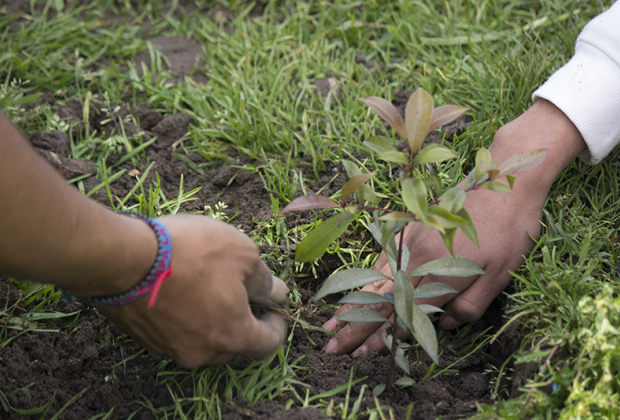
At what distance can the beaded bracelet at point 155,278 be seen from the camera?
1.33m

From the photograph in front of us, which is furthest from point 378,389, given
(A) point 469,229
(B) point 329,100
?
(B) point 329,100

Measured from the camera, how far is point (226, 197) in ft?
7.86

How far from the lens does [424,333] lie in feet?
5.05

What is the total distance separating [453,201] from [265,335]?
0.71 meters

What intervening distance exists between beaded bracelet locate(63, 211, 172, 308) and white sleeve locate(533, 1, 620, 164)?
157 cm

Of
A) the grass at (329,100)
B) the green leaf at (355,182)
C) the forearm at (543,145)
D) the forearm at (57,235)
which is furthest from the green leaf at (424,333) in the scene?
the forearm at (57,235)

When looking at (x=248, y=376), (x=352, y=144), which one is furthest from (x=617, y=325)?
(x=352, y=144)

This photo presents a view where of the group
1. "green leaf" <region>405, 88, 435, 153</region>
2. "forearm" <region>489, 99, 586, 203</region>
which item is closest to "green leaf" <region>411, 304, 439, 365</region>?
"green leaf" <region>405, 88, 435, 153</region>

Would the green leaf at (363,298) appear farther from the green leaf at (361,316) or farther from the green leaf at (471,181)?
the green leaf at (471,181)

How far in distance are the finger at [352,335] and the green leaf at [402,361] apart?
176mm

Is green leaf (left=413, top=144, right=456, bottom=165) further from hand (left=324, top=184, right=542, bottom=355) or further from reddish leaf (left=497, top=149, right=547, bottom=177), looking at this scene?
hand (left=324, top=184, right=542, bottom=355)

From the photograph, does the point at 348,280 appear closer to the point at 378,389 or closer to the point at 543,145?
the point at 378,389

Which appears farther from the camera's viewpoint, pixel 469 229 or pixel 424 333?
pixel 424 333

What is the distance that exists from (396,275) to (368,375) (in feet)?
1.54
